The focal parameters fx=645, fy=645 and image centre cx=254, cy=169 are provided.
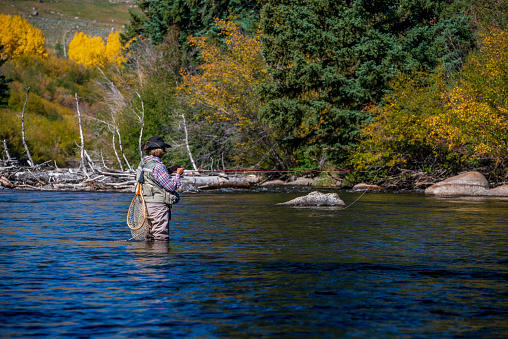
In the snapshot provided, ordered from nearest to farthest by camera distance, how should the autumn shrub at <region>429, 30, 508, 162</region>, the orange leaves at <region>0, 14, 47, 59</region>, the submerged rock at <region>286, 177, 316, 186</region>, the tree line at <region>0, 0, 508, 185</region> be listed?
the autumn shrub at <region>429, 30, 508, 162</region>
the tree line at <region>0, 0, 508, 185</region>
the submerged rock at <region>286, 177, 316, 186</region>
the orange leaves at <region>0, 14, 47, 59</region>

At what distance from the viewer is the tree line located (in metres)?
27.2

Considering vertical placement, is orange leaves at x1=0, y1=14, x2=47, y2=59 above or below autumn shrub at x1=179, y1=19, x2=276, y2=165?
above

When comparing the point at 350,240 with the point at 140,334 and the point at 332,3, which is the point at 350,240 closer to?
the point at 140,334

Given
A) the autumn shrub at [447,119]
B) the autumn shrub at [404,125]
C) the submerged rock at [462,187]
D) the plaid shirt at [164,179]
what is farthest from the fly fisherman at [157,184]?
the autumn shrub at [404,125]

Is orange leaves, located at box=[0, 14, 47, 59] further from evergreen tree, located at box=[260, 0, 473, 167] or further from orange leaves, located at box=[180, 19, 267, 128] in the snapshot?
evergreen tree, located at box=[260, 0, 473, 167]

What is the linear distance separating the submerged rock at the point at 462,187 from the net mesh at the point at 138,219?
695 inches

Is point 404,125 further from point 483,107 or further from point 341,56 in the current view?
point 341,56

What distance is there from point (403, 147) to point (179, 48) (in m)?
20.8

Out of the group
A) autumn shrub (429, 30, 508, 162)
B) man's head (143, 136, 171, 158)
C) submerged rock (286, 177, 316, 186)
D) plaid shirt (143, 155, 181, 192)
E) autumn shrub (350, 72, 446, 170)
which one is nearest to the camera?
plaid shirt (143, 155, 181, 192)

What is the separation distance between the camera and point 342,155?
32562 millimetres

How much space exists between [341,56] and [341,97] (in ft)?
6.60

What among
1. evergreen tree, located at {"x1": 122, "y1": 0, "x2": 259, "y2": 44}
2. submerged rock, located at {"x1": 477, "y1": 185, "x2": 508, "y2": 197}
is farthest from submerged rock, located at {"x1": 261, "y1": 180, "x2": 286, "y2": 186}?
submerged rock, located at {"x1": 477, "y1": 185, "x2": 508, "y2": 197}

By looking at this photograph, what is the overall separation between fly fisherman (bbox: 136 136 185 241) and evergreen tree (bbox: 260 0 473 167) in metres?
20.8

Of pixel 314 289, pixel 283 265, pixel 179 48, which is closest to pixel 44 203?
pixel 283 265
